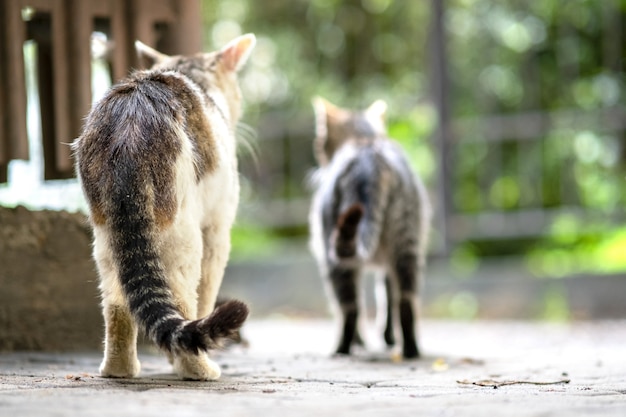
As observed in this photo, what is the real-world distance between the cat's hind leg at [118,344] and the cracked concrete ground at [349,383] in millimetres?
113

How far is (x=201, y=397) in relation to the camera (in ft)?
11.9

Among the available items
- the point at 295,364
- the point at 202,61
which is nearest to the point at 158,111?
the point at 202,61

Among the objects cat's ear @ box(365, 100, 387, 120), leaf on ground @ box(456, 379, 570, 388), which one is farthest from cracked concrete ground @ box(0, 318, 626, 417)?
cat's ear @ box(365, 100, 387, 120)

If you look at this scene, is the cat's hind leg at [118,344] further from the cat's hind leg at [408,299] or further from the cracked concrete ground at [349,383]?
the cat's hind leg at [408,299]

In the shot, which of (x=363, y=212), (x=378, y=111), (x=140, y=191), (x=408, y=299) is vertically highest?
(x=378, y=111)

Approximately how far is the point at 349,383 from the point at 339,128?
375 centimetres

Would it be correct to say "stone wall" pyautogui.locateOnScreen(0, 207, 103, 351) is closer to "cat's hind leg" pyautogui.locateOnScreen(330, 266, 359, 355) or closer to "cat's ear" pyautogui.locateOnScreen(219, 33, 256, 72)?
"cat's ear" pyautogui.locateOnScreen(219, 33, 256, 72)

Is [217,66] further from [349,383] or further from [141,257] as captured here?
[349,383]

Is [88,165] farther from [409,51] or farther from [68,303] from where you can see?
[409,51]

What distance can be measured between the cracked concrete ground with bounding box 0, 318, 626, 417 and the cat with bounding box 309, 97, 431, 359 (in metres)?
0.35

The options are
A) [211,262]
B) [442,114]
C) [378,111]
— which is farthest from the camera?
[442,114]

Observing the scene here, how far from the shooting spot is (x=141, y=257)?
169 inches

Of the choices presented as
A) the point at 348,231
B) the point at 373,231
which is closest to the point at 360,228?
the point at 373,231

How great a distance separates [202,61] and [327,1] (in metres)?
9.28
